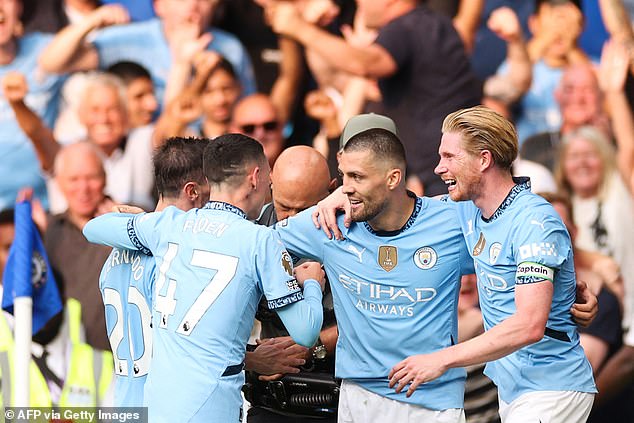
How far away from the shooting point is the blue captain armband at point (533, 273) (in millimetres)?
4082

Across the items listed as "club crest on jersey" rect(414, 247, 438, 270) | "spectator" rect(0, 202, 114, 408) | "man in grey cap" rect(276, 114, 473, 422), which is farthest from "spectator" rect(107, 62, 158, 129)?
"club crest on jersey" rect(414, 247, 438, 270)

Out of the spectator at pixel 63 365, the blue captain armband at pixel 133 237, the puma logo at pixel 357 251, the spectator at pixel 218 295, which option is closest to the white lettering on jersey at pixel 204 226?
the spectator at pixel 218 295

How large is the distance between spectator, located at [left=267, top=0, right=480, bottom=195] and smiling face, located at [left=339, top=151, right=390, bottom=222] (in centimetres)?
309

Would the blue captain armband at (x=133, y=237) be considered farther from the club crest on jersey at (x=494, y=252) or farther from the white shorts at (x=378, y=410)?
the club crest on jersey at (x=494, y=252)

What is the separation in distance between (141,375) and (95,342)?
3905mm

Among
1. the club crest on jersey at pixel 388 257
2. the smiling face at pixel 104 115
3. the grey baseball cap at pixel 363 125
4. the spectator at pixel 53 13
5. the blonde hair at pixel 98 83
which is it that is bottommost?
the club crest on jersey at pixel 388 257

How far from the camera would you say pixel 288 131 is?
27.8ft

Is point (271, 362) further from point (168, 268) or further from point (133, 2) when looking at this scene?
point (133, 2)

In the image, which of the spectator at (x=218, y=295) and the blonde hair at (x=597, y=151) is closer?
the spectator at (x=218, y=295)

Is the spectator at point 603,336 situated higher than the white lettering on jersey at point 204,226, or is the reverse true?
the white lettering on jersey at point 204,226

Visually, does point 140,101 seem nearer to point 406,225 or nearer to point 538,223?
point 406,225

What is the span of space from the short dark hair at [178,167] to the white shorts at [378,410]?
3.77 ft

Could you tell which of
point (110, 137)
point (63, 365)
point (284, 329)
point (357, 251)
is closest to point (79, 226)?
point (110, 137)

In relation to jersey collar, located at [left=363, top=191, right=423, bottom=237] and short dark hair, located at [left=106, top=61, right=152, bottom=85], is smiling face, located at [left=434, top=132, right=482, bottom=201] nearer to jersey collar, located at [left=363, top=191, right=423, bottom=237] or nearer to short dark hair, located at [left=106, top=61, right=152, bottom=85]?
jersey collar, located at [left=363, top=191, right=423, bottom=237]
